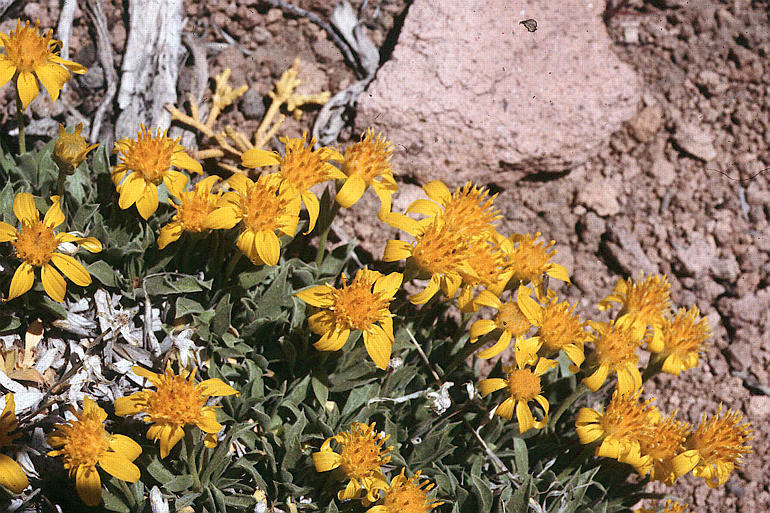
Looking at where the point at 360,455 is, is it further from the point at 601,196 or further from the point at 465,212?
the point at 601,196

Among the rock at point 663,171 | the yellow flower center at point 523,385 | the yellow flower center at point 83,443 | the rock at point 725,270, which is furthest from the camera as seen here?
the rock at point 663,171

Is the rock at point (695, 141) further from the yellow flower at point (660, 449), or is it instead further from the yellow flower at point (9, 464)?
the yellow flower at point (9, 464)

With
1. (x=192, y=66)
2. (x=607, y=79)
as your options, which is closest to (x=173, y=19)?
(x=192, y=66)

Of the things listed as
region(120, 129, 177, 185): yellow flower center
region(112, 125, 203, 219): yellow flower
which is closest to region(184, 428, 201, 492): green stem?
region(112, 125, 203, 219): yellow flower

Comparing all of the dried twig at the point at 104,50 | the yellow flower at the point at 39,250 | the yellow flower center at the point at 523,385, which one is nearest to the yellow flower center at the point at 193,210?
the yellow flower at the point at 39,250

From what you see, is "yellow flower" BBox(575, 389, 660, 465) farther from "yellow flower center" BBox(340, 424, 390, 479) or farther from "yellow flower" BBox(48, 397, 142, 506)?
"yellow flower" BBox(48, 397, 142, 506)

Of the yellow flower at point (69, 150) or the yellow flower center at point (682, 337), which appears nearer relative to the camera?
the yellow flower at point (69, 150)

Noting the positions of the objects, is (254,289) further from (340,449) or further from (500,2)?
(500,2)
